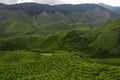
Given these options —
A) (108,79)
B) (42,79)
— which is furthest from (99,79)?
(42,79)

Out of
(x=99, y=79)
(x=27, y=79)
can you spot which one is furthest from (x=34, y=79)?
(x=99, y=79)

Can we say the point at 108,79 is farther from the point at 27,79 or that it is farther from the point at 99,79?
the point at 27,79

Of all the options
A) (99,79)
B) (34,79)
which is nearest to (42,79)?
(34,79)

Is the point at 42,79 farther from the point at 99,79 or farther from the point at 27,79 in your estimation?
the point at 99,79

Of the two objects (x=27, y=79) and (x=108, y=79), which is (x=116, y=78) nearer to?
(x=108, y=79)

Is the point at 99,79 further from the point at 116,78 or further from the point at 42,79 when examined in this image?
the point at 42,79

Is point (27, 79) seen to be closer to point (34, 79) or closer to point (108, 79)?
point (34, 79)

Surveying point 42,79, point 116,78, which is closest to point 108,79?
point 116,78
